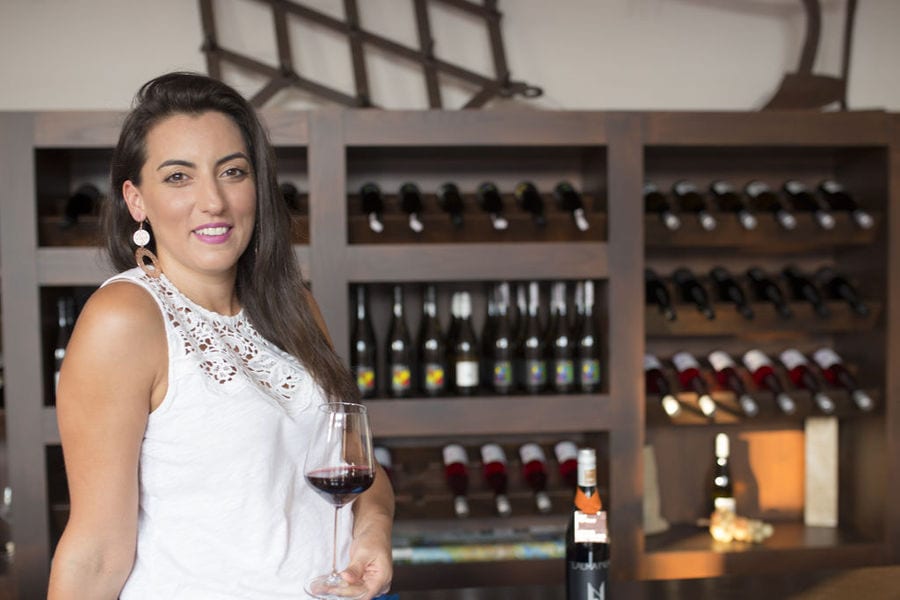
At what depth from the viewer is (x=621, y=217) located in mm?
2402

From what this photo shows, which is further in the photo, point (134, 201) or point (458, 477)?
point (458, 477)

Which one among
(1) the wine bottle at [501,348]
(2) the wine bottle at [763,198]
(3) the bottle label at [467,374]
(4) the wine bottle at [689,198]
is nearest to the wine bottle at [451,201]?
(1) the wine bottle at [501,348]

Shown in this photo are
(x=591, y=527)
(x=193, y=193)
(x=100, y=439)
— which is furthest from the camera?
(x=591, y=527)

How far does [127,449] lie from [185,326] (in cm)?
18

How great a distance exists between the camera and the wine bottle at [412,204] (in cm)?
233

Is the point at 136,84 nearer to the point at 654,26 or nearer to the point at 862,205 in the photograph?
the point at 654,26

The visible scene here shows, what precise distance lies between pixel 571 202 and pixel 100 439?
68.2 inches

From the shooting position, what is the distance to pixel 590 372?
2490mm

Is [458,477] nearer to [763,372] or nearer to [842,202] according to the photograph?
[763,372]

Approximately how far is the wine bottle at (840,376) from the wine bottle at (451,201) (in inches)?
46.6

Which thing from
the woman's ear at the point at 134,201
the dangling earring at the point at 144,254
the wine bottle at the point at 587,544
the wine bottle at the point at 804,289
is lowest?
the wine bottle at the point at 587,544

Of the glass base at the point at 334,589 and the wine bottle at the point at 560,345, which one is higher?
the wine bottle at the point at 560,345

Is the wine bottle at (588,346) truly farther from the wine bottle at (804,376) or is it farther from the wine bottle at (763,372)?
the wine bottle at (804,376)

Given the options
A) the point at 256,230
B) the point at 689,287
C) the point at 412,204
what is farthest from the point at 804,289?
the point at 256,230
